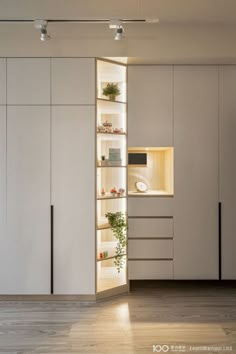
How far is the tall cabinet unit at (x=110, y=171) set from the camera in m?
3.43

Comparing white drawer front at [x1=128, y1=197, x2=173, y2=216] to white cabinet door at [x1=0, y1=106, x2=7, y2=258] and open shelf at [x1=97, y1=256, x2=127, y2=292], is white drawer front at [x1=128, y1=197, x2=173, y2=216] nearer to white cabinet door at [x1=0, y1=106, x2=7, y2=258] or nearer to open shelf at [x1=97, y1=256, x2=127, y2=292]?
open shelf at [x1=97, y1=256, x2=127, y2=292]

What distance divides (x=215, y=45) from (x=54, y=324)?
10.3 feet

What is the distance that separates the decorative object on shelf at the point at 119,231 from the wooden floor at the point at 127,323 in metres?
0.40

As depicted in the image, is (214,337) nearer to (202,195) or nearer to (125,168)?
(202,195)

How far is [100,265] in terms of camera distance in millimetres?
3684

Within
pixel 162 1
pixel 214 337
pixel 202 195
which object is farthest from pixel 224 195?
pixel 162 1

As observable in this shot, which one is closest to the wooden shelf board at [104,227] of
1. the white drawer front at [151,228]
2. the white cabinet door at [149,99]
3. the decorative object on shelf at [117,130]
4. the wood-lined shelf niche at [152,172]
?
the white drawer front at [151,228]

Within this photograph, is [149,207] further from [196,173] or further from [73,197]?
[73,197]

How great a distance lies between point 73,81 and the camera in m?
3.24

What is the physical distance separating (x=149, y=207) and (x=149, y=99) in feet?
3.91

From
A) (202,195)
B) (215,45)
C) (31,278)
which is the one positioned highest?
(215,45)

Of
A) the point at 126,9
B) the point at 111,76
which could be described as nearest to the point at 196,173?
the point at 111,76
